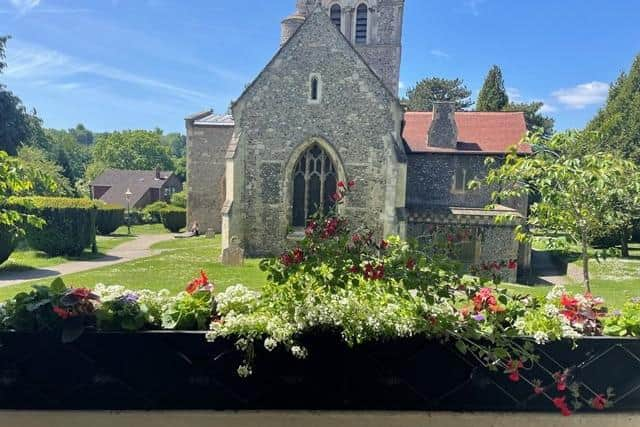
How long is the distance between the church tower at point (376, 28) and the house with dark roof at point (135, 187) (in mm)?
29359

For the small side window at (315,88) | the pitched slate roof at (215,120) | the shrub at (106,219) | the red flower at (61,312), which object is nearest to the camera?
the red flower at (61,312)

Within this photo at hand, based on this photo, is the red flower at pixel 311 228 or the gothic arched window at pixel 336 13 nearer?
the red flower at pixel 311 228

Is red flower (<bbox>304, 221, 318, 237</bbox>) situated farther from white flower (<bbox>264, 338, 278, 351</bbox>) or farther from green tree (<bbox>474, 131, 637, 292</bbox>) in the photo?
green tree (<bbox>474, 131, 637, 292</bbox>)

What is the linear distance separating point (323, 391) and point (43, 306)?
6.52ft

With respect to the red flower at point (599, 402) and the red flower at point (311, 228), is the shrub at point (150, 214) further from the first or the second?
the red flower at point (599, 402)

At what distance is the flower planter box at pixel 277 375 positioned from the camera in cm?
265

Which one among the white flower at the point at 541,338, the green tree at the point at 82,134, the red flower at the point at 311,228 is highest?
the green tree at the point at 82,134

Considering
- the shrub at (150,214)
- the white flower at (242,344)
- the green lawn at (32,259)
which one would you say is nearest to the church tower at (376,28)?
the green lawn at (32,259)

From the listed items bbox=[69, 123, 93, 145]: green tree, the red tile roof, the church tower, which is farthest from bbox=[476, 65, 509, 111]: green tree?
bbox=[69, 123, 93, 145]: green tree

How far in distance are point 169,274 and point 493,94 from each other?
101 feet

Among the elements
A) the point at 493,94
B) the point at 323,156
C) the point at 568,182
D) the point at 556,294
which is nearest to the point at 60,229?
the point at 323,156

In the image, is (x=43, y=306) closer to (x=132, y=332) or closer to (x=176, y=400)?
(x=132, y=332)

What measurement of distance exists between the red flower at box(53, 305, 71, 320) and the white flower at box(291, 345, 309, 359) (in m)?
1.52

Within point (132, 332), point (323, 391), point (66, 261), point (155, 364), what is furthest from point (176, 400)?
point (66, 261)
